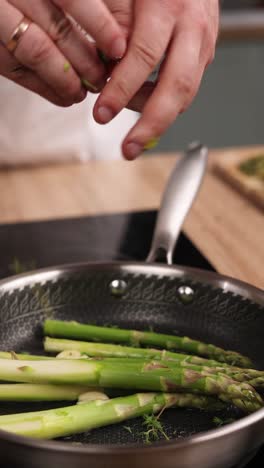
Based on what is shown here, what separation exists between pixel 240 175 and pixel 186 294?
64 cm

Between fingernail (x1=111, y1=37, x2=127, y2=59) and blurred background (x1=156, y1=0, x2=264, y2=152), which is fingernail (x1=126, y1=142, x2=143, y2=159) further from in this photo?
blurred background (x1=156, y1=0, x2=264, y2=152)

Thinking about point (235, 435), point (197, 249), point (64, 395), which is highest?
point (235, 435)

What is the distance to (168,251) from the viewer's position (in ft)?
3.82

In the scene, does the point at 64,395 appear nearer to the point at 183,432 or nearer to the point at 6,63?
the point at 183,432

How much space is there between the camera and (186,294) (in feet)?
3.38

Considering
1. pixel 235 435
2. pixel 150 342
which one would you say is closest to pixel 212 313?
pixel 150 342

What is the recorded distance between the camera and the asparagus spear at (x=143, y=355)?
838 millimetres

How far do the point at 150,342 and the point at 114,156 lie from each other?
1.07 m

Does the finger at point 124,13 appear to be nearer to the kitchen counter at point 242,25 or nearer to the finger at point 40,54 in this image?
the finger at point 40,54

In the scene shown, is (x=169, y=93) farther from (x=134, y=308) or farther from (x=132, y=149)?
(x=134, y=308)

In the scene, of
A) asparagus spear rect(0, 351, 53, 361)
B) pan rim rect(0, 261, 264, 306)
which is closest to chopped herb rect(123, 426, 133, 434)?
asparagus spear rect(0, 351, 53, 361)

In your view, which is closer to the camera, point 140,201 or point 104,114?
point 104,114

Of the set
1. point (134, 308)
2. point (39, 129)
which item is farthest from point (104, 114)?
point (39, 129)

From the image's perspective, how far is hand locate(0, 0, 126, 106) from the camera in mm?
891
